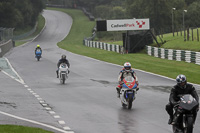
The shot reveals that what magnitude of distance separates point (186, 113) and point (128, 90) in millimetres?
5911

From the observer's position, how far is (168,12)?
329 feet

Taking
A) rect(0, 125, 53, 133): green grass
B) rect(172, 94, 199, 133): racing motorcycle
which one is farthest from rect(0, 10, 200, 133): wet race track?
rect(172, 94, 199, 133): racing motorcycle

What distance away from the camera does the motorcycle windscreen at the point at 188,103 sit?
10350 mm

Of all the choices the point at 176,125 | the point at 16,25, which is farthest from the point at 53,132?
the point at 16,25

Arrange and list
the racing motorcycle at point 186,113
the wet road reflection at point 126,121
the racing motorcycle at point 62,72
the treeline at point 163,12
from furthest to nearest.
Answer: the treeline at point 163,12 < the racing motorcycle at point 62,72 < the wet road reflection at point 126,121 < the racing motorcycle at point 186,113

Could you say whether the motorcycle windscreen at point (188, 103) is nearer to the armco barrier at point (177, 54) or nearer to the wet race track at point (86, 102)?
the wet race track at point (86, 102)

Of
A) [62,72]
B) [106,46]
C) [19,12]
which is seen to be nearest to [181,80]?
[62,72]

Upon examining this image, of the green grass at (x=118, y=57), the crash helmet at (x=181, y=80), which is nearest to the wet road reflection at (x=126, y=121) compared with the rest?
the crash helmet at (x=181, y=80)

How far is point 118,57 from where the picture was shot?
4731 cm

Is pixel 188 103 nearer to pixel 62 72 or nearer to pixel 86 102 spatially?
pixel 86 102

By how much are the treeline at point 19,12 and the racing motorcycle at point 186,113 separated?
298 ft

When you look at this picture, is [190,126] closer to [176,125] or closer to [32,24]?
[176,125]

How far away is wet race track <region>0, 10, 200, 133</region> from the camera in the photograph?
13.4m

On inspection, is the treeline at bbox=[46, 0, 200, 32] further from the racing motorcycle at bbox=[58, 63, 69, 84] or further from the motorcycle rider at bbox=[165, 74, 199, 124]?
the motorcycle rider at bbox=[165, 74, 199, 124]
